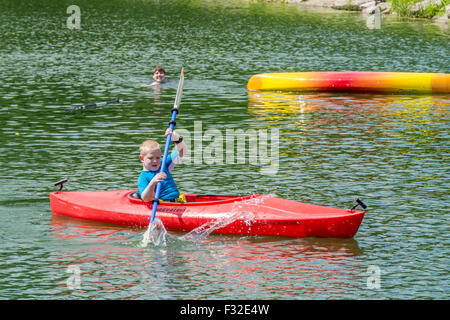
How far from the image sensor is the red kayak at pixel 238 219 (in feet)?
40.0

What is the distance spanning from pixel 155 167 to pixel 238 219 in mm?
1431

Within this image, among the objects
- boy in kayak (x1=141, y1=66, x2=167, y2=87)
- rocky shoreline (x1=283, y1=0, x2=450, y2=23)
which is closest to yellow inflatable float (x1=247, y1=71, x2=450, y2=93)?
boy in kayak (x1=141, y1=66, x2=167, y2=87)

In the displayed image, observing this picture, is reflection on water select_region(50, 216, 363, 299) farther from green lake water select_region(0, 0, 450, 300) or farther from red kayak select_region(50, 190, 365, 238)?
red kayak select_region(50, 190, 365, 238)

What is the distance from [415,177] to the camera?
16.0 meters

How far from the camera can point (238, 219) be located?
12.4 metres

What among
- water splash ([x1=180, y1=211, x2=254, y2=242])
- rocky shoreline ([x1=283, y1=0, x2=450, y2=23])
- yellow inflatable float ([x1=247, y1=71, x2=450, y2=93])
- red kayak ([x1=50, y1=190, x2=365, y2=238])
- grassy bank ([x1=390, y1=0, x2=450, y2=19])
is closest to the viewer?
red kayak ([x1=50, y1=190, x2=365, y2=238])

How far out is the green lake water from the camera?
10.8 m

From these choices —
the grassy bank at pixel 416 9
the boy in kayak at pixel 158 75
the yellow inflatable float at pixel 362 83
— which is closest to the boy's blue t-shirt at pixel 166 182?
the boy in kayak at pixel 158 75

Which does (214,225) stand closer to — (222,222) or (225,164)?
(222,222)

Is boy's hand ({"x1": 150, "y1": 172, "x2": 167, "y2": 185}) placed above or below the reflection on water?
above

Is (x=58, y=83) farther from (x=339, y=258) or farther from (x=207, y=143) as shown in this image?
(x=339, y=258)

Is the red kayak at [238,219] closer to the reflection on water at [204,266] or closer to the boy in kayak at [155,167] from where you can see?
the reflection on water at [204,266]
